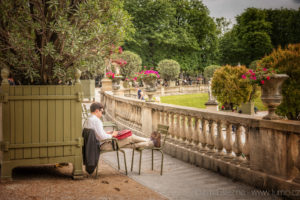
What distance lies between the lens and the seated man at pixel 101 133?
19.1 ft

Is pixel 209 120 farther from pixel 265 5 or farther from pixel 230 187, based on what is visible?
pixel 265 5

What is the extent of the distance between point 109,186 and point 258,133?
Answer: 2.62 meters

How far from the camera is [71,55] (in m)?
5.86

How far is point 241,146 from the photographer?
560 cm

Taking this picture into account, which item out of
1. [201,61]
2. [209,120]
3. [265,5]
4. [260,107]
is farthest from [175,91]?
[209,120]

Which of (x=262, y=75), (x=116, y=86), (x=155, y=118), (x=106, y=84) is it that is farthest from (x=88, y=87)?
(x=262, y=75)

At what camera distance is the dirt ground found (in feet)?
15.3

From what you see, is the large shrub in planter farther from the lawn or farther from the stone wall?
the stone wall

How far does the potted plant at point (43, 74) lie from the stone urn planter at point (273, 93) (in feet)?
10.3

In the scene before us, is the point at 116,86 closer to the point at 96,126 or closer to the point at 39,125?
the point at 96,126

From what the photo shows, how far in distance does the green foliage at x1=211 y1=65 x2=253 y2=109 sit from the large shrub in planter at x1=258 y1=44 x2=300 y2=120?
5.66 metres

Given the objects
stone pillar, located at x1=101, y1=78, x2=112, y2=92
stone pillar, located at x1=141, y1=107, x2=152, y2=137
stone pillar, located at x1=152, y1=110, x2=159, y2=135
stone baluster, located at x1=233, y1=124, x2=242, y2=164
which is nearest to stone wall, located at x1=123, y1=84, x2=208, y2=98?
stone pillar, located at x1=101, y1=78, x2=112, y2=92

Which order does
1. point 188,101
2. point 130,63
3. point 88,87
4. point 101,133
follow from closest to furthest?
point 101,133 < point 88,87 < point 188,101 < point 130,63

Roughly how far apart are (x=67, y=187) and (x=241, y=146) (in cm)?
310
